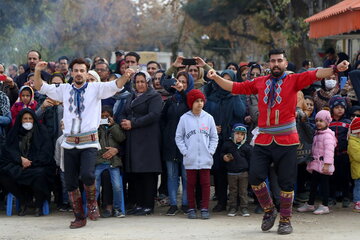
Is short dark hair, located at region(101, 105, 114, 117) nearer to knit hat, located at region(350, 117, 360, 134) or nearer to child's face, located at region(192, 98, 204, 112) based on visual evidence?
child's face, located at region(192, 98, 204, 112)

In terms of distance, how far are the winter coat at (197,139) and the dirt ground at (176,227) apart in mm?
759

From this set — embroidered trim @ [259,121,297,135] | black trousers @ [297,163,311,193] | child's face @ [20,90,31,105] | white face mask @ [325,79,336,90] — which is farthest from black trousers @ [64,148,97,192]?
white face mask @ [325,79,336,90]

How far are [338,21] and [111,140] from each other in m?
4.84

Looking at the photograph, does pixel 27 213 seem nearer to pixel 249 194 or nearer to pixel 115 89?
pixel 115 89

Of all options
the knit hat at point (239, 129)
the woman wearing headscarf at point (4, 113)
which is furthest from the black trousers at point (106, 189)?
the knit hat at point (239, 129)

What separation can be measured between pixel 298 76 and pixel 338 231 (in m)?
1.91

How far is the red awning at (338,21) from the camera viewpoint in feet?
39.7

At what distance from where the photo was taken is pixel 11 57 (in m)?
26.8

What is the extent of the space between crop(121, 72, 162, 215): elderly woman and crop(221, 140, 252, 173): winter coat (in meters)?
0.93

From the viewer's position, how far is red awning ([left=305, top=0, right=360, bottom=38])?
12.1 meters

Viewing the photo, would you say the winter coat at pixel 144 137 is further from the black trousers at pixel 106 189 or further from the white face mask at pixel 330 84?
the white face mask at pixel 330 84

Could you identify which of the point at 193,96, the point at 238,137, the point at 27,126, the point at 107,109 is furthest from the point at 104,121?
the point at 238,137

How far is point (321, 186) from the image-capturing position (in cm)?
1030

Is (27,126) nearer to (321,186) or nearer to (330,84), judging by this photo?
(321,186)
